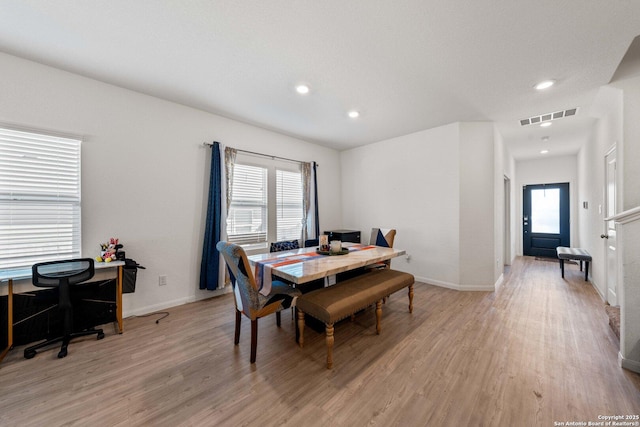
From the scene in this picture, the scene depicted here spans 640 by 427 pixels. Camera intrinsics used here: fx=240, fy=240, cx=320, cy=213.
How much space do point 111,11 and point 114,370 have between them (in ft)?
9.06

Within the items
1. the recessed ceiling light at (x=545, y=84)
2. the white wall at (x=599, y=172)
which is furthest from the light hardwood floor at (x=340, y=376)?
the recessed ceiling light at (x=545, y=84)

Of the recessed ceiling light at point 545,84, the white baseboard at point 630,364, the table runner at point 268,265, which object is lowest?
the white baseboard at point 630,364

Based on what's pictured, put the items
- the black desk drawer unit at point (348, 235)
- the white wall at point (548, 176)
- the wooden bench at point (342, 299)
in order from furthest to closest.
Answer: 1. the white wall at point (548, 176)
2. the black desk drawer unit at point (348, 235)
3. the wooden bench at point (342, 299)

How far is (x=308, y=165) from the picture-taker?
15.8 ft

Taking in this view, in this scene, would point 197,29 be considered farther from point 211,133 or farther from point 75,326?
point 75,326

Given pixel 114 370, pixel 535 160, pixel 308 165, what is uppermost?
pixel 535 160

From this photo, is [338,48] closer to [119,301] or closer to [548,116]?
[119,301]

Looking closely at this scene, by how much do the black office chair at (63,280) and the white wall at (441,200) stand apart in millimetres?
4370

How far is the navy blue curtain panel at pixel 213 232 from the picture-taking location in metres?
3.37

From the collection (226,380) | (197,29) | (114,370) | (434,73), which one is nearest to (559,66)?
(434,73)

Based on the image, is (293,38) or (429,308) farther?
(429,308)

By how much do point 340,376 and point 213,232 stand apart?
8.18 feet

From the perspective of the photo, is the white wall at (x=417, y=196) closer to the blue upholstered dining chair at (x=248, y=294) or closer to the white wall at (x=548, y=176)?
the blue upholstered dining chair at (x=248, y=294)

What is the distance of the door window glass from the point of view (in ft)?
19.9
